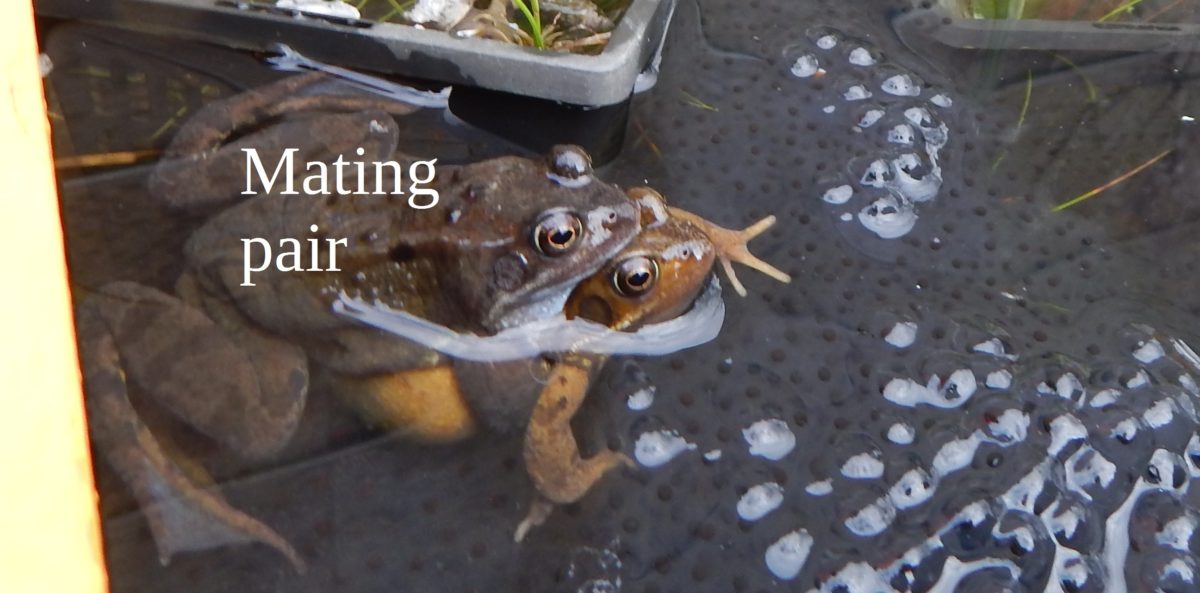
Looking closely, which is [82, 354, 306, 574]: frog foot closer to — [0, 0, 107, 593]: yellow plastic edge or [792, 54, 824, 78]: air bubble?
[0, 0, 107, 593]: yellow plastic edge

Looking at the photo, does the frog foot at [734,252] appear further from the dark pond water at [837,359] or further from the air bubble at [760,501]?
the air bubble at [760,501]

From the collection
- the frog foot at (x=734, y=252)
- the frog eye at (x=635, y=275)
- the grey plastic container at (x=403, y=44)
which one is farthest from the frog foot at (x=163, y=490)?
the frog foot at (x=734, y=252)

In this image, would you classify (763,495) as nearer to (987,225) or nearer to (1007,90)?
(987,225)

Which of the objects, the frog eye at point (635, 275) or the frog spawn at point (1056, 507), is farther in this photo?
the frog eye at point (635, 275)

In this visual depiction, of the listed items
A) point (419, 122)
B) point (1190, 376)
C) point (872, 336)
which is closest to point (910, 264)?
point (872, 336)

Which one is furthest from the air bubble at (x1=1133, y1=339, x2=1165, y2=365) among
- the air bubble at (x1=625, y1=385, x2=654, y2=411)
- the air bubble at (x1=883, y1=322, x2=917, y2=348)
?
the air bubble at (x1=625, y1=385, x2=654, y2=411)

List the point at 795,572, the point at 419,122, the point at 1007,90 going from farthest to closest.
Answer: the point at 1007,90 → the point at 419,122 → the point at 795,572
